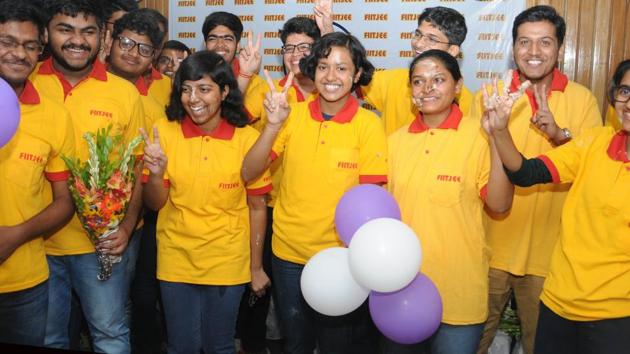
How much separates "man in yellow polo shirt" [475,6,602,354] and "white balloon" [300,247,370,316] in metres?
0.71

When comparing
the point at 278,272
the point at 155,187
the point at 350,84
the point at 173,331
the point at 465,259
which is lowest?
the point at 173,331

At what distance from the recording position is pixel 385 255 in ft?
6.06

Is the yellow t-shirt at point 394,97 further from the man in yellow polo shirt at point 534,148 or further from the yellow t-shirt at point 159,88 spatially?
the yellow t-shirt at point 159,88

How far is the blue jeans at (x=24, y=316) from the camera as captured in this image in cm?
212

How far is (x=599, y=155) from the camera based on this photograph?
76.7 inches

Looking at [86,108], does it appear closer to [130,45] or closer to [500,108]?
[130,45]

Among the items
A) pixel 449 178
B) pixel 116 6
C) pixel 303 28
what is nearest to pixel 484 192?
pixel 449 178

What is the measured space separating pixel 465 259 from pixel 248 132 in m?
0.98

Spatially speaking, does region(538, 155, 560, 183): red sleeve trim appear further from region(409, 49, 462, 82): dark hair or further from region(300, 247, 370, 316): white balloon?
region(300, 247, 370, 316): white balloon

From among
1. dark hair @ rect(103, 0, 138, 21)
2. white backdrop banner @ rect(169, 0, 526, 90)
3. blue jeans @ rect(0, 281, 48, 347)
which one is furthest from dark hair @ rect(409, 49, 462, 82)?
dark hair @ rect(103, 0, 138, 21)

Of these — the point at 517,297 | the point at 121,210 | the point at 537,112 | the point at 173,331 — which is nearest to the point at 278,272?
the point at 173,331

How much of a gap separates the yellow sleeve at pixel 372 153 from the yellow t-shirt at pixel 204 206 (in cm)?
43

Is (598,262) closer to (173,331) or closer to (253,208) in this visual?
(253,208)

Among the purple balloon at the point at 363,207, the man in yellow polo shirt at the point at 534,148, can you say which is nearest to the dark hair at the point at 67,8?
the purple balloon at the point at 363,207
